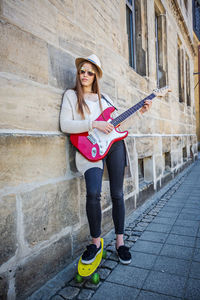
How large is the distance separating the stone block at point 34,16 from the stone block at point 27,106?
1.22ft

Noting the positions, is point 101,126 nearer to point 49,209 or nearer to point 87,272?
point 49,209

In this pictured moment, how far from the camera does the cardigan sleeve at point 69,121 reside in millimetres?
2068

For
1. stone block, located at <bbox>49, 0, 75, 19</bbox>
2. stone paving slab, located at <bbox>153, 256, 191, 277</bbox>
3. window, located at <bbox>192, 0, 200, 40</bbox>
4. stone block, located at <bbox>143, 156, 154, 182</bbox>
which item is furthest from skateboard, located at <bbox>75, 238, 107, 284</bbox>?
window, located at <bbox>192, 0, 200, 40</bbox>

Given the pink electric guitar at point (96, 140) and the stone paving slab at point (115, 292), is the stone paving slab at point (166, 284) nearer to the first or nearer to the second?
the stone paving slab at point (115, 292)

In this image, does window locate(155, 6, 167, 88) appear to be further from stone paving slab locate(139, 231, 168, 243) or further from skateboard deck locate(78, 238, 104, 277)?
skateboard deck locate(78, 238, 104, 277)

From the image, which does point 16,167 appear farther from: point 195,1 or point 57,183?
point 195,1

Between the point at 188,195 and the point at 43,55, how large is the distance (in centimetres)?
379

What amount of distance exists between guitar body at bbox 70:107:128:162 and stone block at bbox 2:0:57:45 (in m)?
0.78

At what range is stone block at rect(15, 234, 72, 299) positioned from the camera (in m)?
1.73

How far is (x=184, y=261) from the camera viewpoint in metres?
2.20

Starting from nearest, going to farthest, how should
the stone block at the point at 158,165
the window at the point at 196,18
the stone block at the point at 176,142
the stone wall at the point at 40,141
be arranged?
the stone wall at the point at 40,141
the stone block at the point at 158,165
the stone block at the point at 176,142
the window at the point at 196,18

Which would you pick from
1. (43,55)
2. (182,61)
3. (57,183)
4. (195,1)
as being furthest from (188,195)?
(195,1)

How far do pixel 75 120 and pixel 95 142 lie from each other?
26 centimetres

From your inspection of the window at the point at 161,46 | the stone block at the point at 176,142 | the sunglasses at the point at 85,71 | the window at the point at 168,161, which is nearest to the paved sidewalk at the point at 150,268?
the sunglasses at the point at 85,71
